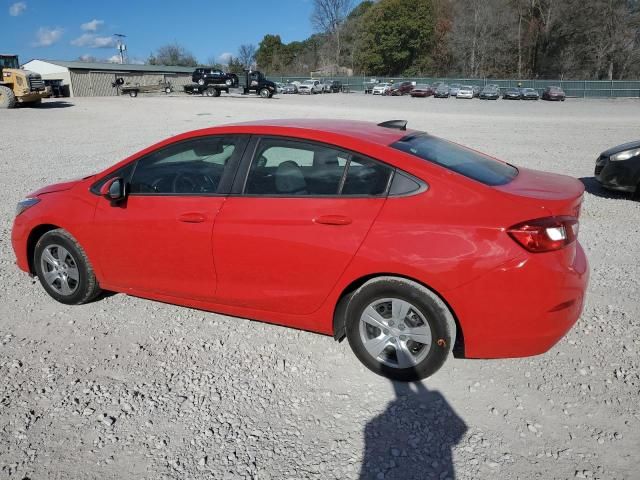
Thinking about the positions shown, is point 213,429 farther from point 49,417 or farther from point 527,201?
point 527,201

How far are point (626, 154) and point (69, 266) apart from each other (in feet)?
25.4

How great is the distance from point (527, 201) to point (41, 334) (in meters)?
3.60

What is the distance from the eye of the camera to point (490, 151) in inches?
509

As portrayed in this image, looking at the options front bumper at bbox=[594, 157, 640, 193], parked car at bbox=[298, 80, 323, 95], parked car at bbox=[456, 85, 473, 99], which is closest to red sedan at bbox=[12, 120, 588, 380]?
front bumper at bbox=[594, 157, 640, 193]

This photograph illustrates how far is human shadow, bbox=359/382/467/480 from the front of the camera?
2488 millimetres

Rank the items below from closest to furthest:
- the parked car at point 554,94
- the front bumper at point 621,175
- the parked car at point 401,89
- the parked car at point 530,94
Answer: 1. the front bumper at point 621,175
2. the parked car at point 554,94
3. the parked car at point 530,94
4. the parked car at point 401,89

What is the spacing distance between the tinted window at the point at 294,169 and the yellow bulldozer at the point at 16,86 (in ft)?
101

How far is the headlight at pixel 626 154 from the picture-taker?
7.51 meters

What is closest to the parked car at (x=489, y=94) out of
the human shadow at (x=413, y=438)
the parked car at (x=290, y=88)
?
the parked car at (x=290, y=88)

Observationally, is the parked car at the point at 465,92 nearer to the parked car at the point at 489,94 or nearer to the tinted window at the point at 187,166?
the parked car at the point at 489,94

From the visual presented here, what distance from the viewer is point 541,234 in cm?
277

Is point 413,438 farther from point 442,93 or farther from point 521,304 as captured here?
point 442,93

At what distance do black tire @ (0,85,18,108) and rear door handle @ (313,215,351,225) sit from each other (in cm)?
3140

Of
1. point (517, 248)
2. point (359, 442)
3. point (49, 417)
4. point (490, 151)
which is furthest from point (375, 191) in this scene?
point (490, 151)
